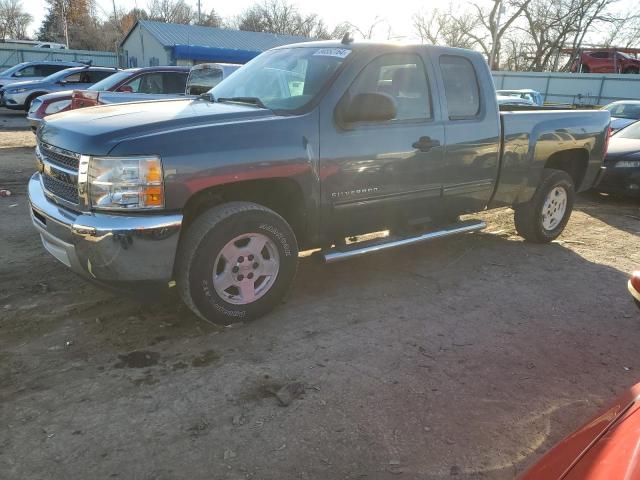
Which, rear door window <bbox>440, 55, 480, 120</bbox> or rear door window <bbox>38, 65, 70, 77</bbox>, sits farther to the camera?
rear door window <bbox>38, 65, 70, 77</bbox>

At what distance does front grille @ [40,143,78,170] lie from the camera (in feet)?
11.3

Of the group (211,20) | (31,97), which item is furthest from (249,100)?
(211,20)

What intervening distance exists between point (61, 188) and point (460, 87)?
3469mm

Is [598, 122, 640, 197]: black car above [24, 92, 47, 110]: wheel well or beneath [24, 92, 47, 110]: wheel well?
beneath

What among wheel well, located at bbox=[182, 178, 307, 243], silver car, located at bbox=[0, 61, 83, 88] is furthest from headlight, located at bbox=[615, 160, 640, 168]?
silver car, located at bbox=[0, 61, 83, 88]

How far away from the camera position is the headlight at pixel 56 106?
11508 millimetres

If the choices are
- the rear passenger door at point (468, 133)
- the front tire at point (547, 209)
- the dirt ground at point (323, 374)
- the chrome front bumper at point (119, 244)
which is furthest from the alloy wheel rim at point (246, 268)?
the front tire at point (547, 209)

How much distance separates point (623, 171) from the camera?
859 centimetres

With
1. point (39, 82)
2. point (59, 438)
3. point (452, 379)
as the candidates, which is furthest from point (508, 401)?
point (39, 82)

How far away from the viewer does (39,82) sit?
1777 cm

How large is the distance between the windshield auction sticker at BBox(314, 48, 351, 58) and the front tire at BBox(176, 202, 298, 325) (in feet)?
4.75

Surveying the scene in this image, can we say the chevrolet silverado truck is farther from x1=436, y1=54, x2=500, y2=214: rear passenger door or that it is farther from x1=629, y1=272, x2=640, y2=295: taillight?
x1=629, y1=272, x2=640, y2=295: taillight

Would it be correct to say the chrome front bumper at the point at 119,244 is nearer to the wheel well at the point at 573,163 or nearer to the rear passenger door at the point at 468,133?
the rear passenger door at the point at 468,133

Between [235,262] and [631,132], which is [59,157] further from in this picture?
[631,132]
